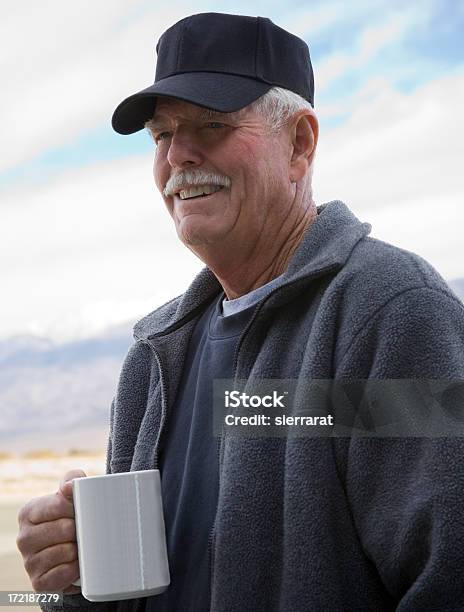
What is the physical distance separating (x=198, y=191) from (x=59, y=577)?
0.40 metres

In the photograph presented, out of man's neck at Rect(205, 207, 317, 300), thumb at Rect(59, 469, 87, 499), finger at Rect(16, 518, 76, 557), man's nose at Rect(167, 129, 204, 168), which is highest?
man's nose at Rect(167, 129, 204, 168)

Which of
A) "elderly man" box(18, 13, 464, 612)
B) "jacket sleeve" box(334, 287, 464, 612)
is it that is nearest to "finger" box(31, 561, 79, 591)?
"elderly man" box(18, 13, 464, 612)

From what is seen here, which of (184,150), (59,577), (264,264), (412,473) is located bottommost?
(59,577)

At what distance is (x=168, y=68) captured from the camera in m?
0.89

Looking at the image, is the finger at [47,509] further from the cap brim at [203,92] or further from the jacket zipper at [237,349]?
the cap brim at [203,92]

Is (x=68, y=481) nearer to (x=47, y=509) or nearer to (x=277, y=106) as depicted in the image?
(x=47, y=509)

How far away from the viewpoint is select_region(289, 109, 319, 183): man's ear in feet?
2.88

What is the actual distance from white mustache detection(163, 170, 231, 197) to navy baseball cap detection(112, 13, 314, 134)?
7 cm

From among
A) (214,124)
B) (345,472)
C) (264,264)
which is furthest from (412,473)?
(214,124)

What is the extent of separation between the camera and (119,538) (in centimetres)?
73

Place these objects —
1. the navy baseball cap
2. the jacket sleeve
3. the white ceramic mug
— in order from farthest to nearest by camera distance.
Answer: the navy baseball cap → the white ceramic mug → the jacket sleeve

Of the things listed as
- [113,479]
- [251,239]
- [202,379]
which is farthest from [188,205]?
[113,479]

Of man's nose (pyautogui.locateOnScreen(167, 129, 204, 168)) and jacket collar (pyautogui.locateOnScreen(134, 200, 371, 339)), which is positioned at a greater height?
man's nose (pyautogui.locateOnScreen(167, 129, 204, 168))

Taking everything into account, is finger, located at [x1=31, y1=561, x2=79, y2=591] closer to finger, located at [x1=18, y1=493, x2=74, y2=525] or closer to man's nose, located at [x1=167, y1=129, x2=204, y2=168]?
finger, located at [x1=18, y1=493, x2=74, y2=525]
